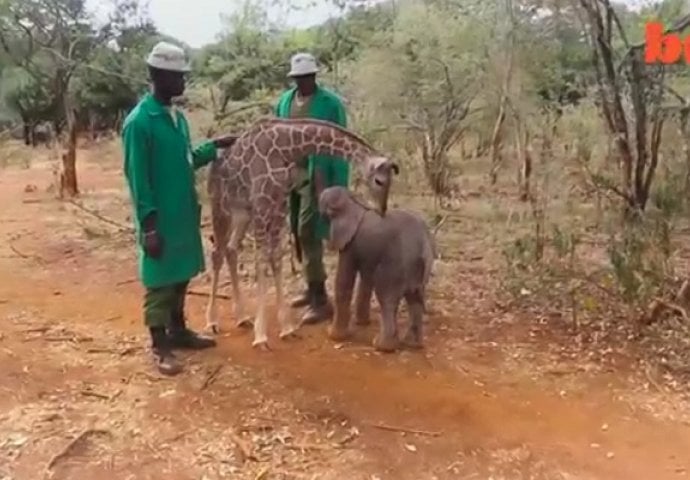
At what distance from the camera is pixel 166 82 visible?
157 inches

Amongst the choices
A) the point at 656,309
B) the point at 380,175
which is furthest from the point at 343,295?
the point at 656,309

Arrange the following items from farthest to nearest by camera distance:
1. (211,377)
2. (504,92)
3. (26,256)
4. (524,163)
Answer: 1. (504,92)
2. (524,163)
3. (26,256)
4. (211,377)

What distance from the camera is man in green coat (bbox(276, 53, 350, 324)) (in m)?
4.69

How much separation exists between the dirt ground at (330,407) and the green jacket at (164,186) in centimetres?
52

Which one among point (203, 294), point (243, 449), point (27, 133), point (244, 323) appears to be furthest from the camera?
point (27, 133)

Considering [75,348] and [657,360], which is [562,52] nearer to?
[657,360]

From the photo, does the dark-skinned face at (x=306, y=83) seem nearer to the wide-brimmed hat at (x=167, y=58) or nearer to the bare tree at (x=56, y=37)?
the wide-brimmed hat at (x=167, y=58)

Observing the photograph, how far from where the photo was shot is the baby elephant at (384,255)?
4.32 metres

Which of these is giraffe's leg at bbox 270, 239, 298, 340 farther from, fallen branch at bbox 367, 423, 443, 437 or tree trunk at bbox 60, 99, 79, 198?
tree trunk at bbox 60, 99, 79, 198

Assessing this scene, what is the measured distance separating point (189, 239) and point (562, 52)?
6.67 metres

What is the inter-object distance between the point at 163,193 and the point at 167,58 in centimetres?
63

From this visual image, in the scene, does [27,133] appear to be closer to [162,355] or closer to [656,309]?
[162,355]

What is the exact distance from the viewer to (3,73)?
Result: 14.9 meters

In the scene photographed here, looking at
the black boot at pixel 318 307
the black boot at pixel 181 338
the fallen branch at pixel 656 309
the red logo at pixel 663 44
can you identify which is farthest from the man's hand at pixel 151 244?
the red logo at pixel 663 44
